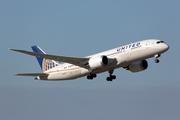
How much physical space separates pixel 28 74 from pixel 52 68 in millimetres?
4608

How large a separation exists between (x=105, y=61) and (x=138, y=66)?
24.5ft

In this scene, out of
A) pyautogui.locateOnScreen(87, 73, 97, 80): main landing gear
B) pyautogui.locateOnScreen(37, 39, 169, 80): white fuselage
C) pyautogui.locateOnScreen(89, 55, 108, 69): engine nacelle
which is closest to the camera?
pyautogui.locateOnScreen(37, 39, 169, 80): white fuselage

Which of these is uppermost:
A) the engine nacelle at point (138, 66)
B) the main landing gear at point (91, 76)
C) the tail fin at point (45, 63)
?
Result: the tail fin at point (45, 63)

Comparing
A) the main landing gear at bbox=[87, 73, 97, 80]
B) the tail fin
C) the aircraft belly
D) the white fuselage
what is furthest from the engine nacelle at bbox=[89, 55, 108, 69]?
the tail fin

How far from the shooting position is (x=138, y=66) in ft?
157

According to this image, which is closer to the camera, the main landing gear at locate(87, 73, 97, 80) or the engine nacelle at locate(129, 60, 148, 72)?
the main landing gear at locate(87, 73, 97, 80)

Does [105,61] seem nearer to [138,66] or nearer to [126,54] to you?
[126,54]

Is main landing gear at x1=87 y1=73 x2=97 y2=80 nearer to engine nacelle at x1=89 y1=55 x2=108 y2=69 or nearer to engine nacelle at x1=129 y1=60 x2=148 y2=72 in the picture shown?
engine nacelle at x1=89 y1=55 x2=108 y2=69

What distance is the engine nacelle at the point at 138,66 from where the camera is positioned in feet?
157

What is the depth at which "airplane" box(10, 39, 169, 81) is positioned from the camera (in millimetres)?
41344

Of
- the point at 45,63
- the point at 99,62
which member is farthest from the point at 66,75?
the point at 45,63

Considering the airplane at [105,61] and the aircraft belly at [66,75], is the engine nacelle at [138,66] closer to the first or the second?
the airplane at [105,61]

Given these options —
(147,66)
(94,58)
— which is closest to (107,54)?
(94,58)

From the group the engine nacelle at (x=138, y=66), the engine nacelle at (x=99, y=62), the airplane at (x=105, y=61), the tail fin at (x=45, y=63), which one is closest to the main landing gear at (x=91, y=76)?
the airplane at (x=105, y=61)
